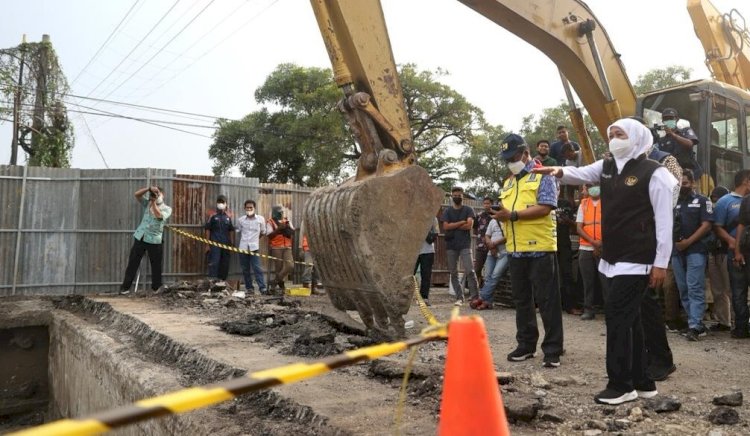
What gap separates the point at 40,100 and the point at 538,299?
21343mm

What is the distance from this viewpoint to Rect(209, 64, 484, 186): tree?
30.7 meters

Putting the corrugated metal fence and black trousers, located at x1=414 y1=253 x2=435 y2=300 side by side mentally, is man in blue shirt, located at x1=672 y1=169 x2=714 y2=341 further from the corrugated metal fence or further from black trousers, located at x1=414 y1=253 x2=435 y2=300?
the corrugated metal fence

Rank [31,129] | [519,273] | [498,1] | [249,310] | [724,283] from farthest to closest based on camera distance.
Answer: [31,129] → [249,310] → [724,283] → [498,1] → [519,273]

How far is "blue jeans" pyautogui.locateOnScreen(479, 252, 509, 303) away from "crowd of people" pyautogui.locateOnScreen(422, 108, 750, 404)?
0.03 metres

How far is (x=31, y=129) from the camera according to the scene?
21469 millimetres

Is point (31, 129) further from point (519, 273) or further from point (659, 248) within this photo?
point (659, 248)

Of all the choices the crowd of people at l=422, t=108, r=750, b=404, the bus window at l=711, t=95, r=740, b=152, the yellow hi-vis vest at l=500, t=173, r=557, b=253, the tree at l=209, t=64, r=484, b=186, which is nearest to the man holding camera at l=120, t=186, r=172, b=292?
the crowd of people at l=422, t=108, r=750, b=404

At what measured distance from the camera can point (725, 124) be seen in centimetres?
768

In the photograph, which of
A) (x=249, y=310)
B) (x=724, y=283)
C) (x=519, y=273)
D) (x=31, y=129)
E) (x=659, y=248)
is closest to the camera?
(x=659, y=248)

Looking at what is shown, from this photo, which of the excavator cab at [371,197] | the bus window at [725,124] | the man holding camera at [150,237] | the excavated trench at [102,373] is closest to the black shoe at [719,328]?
the bus window at [725,124]

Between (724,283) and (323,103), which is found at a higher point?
(323,103)

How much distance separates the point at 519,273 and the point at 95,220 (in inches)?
347

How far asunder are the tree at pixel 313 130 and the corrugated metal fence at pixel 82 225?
18.7m

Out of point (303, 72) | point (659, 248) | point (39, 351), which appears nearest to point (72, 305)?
point (39, 351)
